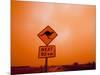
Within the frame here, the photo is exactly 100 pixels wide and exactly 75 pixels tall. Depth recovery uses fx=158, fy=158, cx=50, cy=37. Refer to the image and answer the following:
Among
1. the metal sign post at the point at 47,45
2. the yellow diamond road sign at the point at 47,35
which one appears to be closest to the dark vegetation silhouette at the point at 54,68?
the metal sign post at the point at 47,45

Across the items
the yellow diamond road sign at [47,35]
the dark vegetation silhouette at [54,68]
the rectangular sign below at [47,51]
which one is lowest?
the dark vegetation silhouette at [54,68]

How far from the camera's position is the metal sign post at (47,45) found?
Result: 99 cm

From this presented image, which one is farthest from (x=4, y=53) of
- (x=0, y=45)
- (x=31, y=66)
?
(x=31, y=66)

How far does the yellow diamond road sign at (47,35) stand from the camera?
38.8 inches

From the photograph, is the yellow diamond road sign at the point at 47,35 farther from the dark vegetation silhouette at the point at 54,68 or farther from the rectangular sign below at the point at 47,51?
the dark vegetation silhouette at the point at 54,68

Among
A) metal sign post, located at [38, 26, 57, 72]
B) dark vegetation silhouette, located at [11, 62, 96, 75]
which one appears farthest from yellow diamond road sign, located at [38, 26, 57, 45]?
dark vegetation silhouette, located at [11, 62, 96, 75]

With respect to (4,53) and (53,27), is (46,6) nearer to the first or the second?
(53,27)

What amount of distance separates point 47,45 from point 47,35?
6cm

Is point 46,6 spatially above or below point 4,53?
above

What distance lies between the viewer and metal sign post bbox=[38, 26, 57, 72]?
99cm

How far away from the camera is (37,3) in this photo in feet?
3.17

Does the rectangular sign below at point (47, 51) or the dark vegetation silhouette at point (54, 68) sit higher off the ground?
the rectangular sign below at point (47, 51)

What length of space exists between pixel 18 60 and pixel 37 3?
36cm

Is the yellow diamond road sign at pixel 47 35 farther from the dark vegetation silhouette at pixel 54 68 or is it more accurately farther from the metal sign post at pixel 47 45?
the dark vegetation silhouette at pixel 54 68
